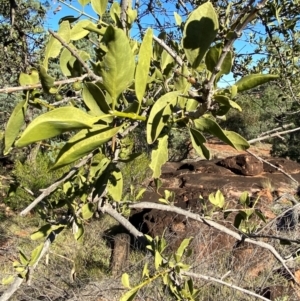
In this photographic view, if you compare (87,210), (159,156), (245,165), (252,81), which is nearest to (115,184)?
(87,210)

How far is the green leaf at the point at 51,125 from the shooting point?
34cm

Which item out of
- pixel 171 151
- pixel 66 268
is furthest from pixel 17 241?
pixel 171 151

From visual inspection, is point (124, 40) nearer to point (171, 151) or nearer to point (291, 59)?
point (291, 59)

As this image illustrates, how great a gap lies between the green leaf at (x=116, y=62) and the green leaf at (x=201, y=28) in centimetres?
10

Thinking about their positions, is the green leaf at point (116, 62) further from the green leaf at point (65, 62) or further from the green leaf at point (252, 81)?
the green leaf at point (65, 62)

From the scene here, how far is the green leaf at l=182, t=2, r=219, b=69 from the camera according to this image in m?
0.49

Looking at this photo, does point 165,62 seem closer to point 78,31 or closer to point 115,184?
point 78,31

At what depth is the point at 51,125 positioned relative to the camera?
339 mm

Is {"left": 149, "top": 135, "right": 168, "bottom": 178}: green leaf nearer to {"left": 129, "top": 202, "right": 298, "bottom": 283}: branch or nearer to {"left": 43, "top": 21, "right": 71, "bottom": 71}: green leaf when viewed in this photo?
{"left": 43, "top": 21, "right": 71, "bottom": 71}: green leaf

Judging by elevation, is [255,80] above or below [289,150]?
above

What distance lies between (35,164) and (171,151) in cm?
640

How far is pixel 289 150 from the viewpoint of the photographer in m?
12.3

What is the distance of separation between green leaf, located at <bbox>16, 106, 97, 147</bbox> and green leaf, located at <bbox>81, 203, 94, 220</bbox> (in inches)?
22.5

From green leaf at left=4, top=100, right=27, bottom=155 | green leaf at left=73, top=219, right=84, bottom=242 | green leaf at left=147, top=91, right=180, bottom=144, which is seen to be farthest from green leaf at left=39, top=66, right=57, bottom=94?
green leaf at left=73, top=219, right=84, bottom=242
